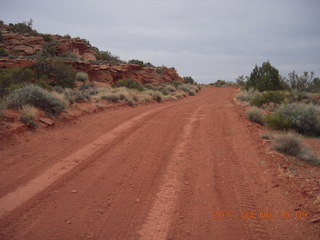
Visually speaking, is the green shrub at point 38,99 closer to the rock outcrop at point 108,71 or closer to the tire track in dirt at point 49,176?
the tire track in dirt at point 49,176

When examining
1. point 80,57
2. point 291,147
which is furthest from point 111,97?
point 80,57

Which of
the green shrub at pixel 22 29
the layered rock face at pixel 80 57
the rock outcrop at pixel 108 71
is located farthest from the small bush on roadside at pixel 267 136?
the green shrub at pixel 22 29

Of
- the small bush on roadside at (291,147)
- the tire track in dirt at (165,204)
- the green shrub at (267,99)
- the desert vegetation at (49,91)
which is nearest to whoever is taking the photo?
the tire track in dirt at (165,204)

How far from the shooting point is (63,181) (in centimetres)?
491

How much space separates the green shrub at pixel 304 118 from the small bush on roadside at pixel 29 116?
1000cm

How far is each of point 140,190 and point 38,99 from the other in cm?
707

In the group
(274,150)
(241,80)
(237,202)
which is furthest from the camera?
(241,80)

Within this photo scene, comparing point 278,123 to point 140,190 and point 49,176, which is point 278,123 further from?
point 49,176

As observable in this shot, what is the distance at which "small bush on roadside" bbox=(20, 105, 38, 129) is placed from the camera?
820 centimetres

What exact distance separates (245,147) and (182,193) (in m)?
3.60

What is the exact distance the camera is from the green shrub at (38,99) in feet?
31.1

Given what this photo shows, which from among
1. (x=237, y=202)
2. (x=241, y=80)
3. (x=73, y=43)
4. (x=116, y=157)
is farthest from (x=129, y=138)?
(x=241, y=80)

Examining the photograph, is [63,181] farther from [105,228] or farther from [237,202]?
[237,202]

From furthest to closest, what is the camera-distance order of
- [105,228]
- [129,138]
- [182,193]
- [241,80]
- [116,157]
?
[241,80] → [129,138] → [116,157] → [182,193] → [105,228]
